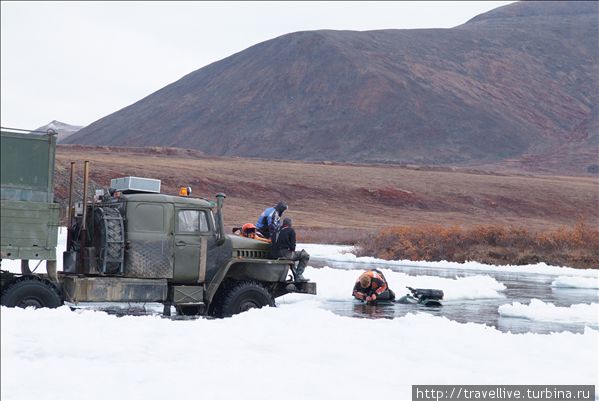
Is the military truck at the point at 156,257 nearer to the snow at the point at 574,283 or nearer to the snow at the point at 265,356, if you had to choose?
the snow at the point at 265,356

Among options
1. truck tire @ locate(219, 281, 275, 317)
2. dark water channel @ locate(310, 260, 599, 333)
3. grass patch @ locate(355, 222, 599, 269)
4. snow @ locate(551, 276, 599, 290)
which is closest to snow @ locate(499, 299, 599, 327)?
dark water channel @ locate(310, 260, 599, 333)

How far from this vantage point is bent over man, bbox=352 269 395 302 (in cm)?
2014

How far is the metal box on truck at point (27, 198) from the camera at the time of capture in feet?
39.0

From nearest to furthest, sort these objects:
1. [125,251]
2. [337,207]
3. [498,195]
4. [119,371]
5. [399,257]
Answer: [119,371] < [125,251] < [399,257] < [337,207] < [498,195]

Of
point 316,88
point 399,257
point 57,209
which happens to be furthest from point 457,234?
point 316,88

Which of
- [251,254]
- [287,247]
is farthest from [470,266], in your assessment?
[251,254]

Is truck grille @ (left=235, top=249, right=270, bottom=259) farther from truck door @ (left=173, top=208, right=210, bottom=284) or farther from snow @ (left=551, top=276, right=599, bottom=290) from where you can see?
snow @ (left=551, top=276, right=599, bottom=290)

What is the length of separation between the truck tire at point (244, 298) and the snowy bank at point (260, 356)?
154 centimetres

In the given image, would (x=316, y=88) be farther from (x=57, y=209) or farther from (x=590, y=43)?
(x=57, y=209)

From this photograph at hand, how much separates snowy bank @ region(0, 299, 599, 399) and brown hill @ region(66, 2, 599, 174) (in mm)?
126520

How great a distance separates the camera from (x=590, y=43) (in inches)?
7682

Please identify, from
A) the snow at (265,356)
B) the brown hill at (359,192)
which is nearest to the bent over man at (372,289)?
the snow at (265,356)

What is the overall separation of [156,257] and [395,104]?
14898 cm

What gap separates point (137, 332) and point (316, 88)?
161 metres
